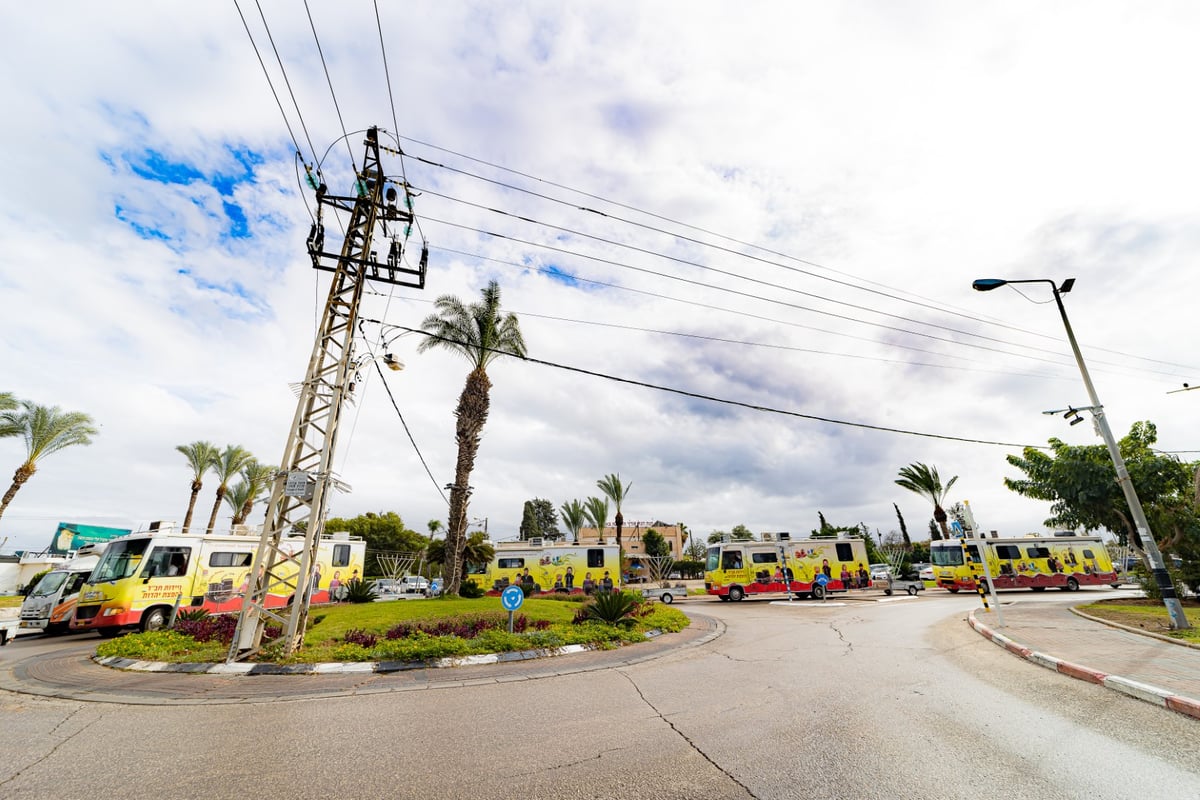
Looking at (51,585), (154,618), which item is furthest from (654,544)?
(51,585)

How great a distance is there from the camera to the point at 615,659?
33.1ft

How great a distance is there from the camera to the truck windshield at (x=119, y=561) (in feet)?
48.1

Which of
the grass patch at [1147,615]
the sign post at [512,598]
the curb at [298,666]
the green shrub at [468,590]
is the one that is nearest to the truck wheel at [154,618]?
the curb at [298,666]

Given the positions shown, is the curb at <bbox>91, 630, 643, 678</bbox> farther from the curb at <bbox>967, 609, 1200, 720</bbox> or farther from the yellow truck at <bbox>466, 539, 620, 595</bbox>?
the yellow truck at <bbox>466, 539, 620, 595</bbox>

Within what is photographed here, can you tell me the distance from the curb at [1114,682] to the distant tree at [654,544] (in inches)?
2544

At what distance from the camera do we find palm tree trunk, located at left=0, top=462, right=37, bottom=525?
86.6ft

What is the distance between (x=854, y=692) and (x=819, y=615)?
1224 cm

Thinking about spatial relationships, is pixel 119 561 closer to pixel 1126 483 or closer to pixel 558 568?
pixel 558 568

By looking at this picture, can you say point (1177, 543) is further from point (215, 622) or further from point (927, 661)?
point (215, 622)

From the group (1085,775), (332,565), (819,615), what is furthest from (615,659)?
(332,565)

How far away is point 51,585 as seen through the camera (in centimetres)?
1702

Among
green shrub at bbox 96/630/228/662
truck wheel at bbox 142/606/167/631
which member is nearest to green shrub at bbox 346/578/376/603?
truck wheel at bbox 142/606/167/631

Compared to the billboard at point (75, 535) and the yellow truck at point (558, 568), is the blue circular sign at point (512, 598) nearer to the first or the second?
the yellow truck at point (558, 568)

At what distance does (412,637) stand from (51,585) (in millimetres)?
16549
